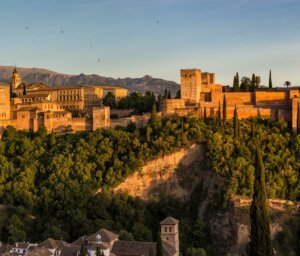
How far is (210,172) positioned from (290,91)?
10143 millimetres

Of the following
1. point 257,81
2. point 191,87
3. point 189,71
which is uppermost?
point 189,71

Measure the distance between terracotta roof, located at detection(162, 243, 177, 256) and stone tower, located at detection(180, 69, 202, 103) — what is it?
1950 cm

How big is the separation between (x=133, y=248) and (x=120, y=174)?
39.2 ft

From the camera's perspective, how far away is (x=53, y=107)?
197 feet

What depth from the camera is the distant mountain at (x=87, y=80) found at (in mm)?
128600

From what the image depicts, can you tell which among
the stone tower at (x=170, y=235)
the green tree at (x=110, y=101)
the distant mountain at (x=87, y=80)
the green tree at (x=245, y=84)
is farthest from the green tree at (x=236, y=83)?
the distant mountain at (x=87, y=80)

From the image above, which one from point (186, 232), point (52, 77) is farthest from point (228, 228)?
point (52, 77)

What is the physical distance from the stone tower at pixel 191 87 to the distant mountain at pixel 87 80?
69547 mm

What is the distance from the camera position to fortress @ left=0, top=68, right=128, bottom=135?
2128 inches

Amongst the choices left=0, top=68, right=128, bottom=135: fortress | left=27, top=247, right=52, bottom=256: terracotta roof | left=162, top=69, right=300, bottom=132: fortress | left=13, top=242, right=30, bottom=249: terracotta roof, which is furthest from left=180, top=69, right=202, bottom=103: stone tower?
left=27, top=247, right=52, bottom=256: terracotta roof

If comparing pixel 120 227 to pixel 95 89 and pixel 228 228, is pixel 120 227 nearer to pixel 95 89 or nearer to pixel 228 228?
pixel 228 228

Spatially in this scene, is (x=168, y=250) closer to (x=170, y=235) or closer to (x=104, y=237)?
(x=170, y=235)

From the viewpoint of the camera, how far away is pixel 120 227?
4316cm

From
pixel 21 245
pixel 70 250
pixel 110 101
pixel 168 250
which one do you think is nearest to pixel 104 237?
pixel 70 250
